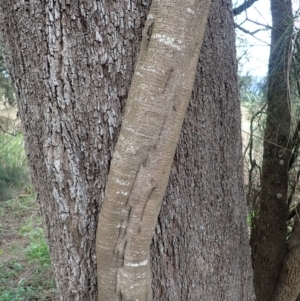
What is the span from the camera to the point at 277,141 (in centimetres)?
208

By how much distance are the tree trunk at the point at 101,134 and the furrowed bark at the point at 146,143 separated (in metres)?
0.09

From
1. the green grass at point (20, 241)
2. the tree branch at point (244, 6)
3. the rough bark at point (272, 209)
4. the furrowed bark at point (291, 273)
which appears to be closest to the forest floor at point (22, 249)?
the green grass at point (20, 241)

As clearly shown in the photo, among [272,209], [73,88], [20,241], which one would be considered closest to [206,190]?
[73,88]

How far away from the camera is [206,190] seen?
3.42ft

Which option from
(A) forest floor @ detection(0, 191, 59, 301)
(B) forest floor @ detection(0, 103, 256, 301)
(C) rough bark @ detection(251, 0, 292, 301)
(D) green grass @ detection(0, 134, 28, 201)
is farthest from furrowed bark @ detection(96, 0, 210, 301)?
(D) green grass @ detection(0, 134, 28, 201)

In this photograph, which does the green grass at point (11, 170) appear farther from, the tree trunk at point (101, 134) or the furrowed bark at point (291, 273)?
the tree trunk at point (101, 134)

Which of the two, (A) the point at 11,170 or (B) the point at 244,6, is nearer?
(B) the point at 244,6

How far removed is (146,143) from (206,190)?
0.32m

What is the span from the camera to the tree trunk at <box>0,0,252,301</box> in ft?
2.83

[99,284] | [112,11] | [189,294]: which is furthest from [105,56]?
[189,294]

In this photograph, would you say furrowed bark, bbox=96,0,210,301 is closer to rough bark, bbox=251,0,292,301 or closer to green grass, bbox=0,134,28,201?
rough bark, bbox=251,0,292,301

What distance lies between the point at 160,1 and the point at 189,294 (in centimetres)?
75

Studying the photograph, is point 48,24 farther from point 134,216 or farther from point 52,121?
point 134,216

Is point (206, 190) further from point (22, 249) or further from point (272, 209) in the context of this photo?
point (22, 249)
